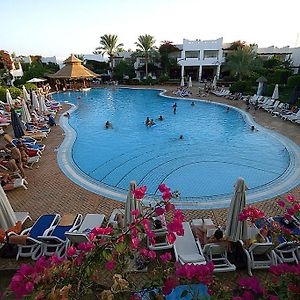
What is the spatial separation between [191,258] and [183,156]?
7528mm

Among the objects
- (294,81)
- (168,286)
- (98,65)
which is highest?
(168,286)

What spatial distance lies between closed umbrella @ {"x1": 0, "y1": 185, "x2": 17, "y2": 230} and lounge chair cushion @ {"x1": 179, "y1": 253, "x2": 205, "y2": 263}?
3899 millimetres

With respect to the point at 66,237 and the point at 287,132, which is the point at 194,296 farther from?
the point at 287,132

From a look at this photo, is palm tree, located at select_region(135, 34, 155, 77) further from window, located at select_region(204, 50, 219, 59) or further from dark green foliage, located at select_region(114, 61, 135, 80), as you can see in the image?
window, located at select_region(204, 50, 219, 59)

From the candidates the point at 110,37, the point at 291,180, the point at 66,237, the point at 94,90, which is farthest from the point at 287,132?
the point at 110,37

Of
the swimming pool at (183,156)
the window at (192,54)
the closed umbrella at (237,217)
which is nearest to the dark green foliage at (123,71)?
the window at (192,54)

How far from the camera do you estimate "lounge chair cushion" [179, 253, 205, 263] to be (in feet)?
16.4

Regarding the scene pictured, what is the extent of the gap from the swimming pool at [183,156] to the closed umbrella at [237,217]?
2.44 meters

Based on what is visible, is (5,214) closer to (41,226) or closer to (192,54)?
(41,226)

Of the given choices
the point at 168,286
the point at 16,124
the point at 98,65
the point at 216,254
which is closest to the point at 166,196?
the point at 168,286

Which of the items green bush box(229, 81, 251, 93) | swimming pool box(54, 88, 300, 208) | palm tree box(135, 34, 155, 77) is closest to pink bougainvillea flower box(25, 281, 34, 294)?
swimming pool box(54, 88, 300, 208)

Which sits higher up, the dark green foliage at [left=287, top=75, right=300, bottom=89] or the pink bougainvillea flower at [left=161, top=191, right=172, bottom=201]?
the pink bougainvillea flower at [left=161, top=191, right=172, bottom=201]

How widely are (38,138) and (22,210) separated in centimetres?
694

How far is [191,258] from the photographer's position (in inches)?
200
